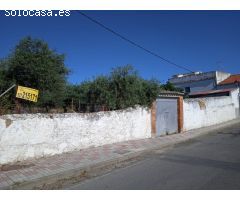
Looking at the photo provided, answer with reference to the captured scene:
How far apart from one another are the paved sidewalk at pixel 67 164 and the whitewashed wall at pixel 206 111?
7.59 meters

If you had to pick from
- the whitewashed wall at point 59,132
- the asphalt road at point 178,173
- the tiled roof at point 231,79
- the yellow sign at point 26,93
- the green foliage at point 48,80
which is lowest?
the asphalt road at point 178,173

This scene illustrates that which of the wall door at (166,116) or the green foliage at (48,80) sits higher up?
the green foliage at (48,80)

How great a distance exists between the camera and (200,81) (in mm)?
44719

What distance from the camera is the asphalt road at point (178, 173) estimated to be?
674cm

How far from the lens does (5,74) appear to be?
2148cm

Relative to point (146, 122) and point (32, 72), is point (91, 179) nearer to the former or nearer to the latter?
point (146, 122)

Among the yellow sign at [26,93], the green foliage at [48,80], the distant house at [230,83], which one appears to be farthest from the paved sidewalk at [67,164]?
the distant house at [230,83]

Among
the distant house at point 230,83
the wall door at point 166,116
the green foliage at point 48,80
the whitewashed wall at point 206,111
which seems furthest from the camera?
the distant house at point 230,83

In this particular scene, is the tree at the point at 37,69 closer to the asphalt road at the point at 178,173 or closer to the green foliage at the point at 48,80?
the green foliage at the point at 48,80

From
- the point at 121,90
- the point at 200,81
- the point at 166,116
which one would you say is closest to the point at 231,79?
the point at 200,81

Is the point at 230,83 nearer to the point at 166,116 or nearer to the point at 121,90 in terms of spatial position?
the point at 166,116

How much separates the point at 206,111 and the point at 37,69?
12.8 m
